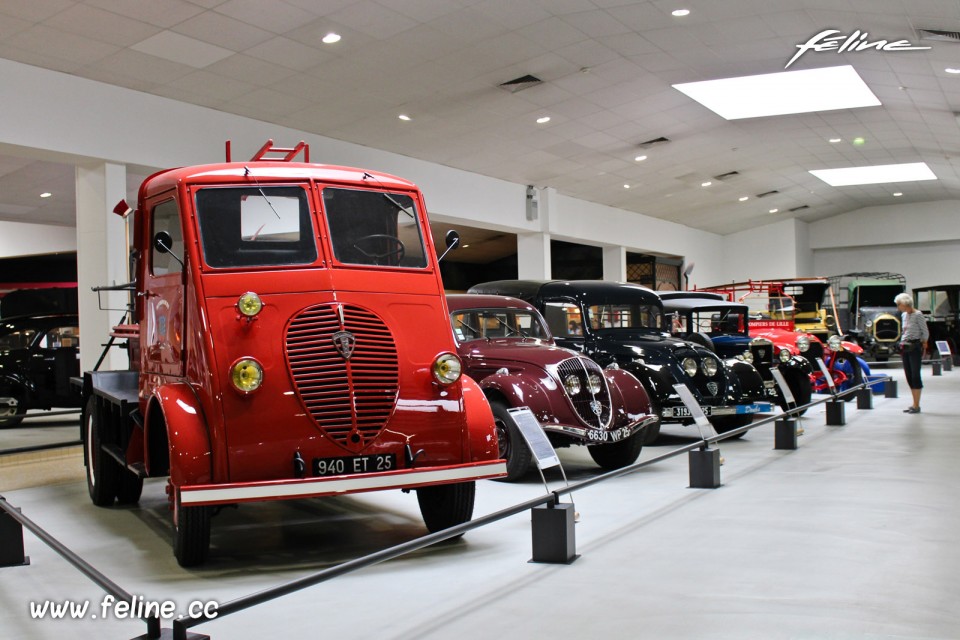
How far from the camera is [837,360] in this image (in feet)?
44.9

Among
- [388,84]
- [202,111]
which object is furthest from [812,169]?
[202,111]

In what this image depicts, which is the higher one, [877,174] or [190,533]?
[877,174]

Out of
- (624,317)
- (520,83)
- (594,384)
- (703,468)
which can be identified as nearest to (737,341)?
(624,317)

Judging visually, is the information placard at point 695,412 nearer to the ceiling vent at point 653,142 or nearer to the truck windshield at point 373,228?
the truck windshield at point 373,228

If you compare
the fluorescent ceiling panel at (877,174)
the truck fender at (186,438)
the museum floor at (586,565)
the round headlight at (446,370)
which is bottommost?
the museum floor at (586,565)

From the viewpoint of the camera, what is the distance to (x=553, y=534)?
15.3ft

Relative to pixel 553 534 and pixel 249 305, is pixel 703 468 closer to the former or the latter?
pixel 553 534

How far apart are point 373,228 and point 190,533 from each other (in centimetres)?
196

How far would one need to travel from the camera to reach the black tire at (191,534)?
14.7 feet

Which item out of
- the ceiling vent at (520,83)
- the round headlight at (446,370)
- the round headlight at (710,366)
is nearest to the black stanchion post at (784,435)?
the round headlight at (710,366)

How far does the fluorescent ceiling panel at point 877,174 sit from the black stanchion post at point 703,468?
18.9m

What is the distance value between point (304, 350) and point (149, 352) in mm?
1550

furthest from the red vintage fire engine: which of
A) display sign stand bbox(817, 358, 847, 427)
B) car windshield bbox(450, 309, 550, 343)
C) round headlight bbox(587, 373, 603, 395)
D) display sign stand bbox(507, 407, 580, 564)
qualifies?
display sign stand bbox(817, 358, 847, 427)

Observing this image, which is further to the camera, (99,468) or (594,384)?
(594,384)
